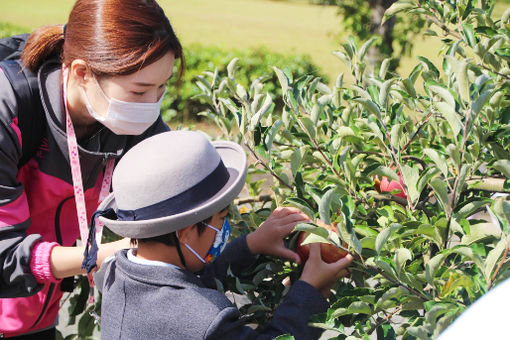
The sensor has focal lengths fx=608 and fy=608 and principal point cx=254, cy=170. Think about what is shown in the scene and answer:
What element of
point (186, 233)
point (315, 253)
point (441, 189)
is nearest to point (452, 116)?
point (441, 189)

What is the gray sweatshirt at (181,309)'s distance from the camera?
1441 mm

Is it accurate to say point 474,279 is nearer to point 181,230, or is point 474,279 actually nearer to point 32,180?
point 181,230

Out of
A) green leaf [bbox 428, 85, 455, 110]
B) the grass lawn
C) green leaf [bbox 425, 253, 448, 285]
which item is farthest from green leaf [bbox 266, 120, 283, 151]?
the grass lawn

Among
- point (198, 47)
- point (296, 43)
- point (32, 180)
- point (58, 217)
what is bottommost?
point (296, 43)

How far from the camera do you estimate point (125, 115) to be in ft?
6.44

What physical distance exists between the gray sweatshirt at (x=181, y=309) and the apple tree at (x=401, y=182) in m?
0.10

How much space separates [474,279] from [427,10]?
4.03 ft

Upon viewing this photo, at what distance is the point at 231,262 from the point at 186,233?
278 mm

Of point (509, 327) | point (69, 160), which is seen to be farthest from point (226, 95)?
point (509, 327)

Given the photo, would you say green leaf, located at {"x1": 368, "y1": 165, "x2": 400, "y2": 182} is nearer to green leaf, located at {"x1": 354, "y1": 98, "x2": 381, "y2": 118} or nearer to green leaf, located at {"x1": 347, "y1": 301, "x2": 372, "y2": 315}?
green leaf, located at {"x1": 354, "y1": 98, "x2": 381, "y2": 118}

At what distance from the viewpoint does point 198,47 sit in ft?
36.9

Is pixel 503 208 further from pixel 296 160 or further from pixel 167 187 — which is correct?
pixel 167 187

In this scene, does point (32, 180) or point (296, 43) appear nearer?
point (32, 180)

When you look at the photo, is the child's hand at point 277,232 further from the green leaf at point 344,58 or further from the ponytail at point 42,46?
the ponytail at point 42,46
